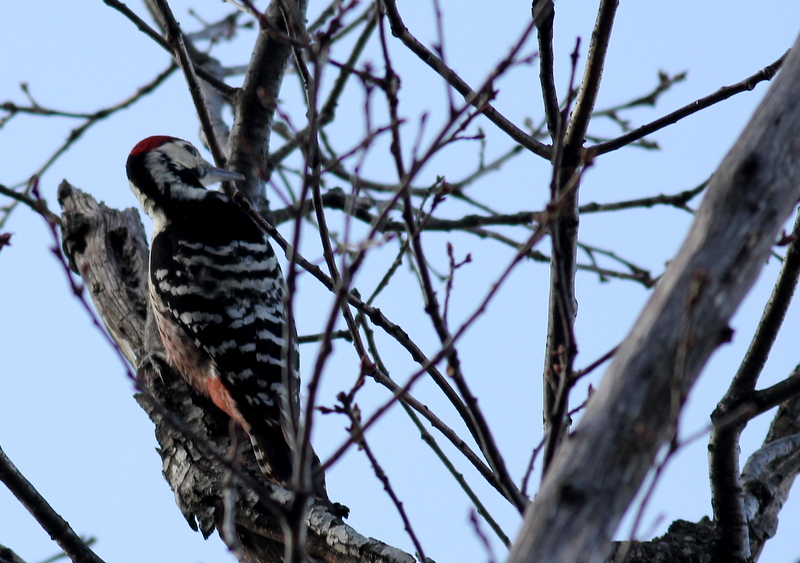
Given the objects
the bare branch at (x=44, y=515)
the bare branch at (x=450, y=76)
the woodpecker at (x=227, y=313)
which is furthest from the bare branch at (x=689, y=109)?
the woodpecker at (x=227, y=313)

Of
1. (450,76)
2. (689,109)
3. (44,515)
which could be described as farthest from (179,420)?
(689,109)

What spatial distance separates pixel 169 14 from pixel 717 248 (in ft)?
9.36

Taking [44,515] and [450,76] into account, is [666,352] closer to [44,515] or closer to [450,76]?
[450,76]

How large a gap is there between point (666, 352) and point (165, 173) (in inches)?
190

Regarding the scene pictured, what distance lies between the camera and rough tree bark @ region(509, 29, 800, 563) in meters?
1.40

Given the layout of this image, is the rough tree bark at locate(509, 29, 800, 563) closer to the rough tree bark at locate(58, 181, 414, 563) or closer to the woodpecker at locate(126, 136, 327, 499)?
the rough tree bark at locate(58, 181, 414, 563)

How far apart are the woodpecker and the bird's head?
0.14ft

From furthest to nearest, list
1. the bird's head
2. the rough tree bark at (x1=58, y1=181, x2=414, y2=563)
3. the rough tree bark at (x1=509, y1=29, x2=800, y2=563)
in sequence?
the bird's head < the rough tree bark at (x1=58, y1=181, x2=414, y2=563) < the rough tree bark at (x1=509, y1=29, x2=800, y2=563)

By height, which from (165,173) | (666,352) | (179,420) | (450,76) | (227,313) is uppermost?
(165,173)

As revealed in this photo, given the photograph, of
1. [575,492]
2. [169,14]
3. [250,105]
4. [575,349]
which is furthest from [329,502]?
[250,105]

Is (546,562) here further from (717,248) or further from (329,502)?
(329,502)

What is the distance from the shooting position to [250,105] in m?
4.93

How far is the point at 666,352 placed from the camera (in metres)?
1.48

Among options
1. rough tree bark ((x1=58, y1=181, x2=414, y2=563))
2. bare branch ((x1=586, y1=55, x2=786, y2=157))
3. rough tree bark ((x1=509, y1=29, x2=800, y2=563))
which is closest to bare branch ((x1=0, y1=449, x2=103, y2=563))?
rough tree bark ((x1=58, y1=181, x2=414, y2=563))
